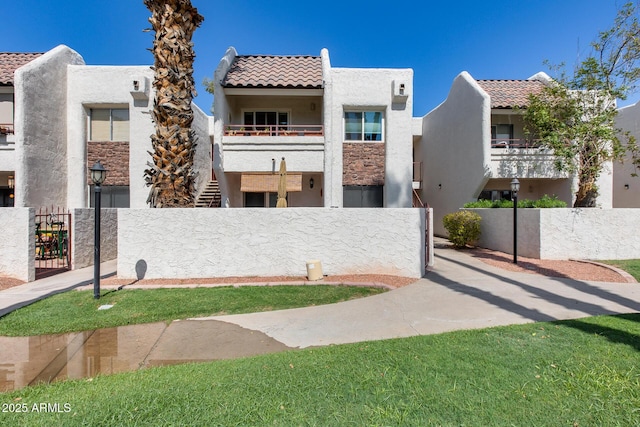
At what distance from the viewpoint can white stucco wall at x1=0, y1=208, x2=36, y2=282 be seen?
8203mm

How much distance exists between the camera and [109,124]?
1476 centimetres

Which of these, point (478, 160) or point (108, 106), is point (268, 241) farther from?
point (478, 160)

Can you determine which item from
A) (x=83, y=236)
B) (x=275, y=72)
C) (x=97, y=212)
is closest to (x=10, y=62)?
(x=83, y=236)

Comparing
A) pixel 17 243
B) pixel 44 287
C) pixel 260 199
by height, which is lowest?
pixel 44 287

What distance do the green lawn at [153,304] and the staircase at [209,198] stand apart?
889cm

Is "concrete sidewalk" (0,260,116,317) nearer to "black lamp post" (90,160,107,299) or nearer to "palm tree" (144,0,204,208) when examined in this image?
"black lamp post" (90,160,107,299)

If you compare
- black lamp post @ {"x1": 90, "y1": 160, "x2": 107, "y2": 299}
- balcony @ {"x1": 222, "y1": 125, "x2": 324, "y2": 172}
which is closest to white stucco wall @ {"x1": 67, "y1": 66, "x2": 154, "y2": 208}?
balcony @ {"x1": 222, "y1": 125, "x2": 324, "y2": 172}

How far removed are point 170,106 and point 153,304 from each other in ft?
18.5

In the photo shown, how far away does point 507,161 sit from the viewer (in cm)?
1550

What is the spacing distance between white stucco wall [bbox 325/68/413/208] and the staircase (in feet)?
21.7

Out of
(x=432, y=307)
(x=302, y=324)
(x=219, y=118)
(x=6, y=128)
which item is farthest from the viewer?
(x=6, y=128)

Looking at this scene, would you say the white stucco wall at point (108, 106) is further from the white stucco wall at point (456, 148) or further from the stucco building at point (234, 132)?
the white stucco wall at point (456, 148)

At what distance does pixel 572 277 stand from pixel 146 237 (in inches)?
469

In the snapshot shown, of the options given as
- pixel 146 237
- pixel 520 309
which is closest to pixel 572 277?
pixel 520 309
